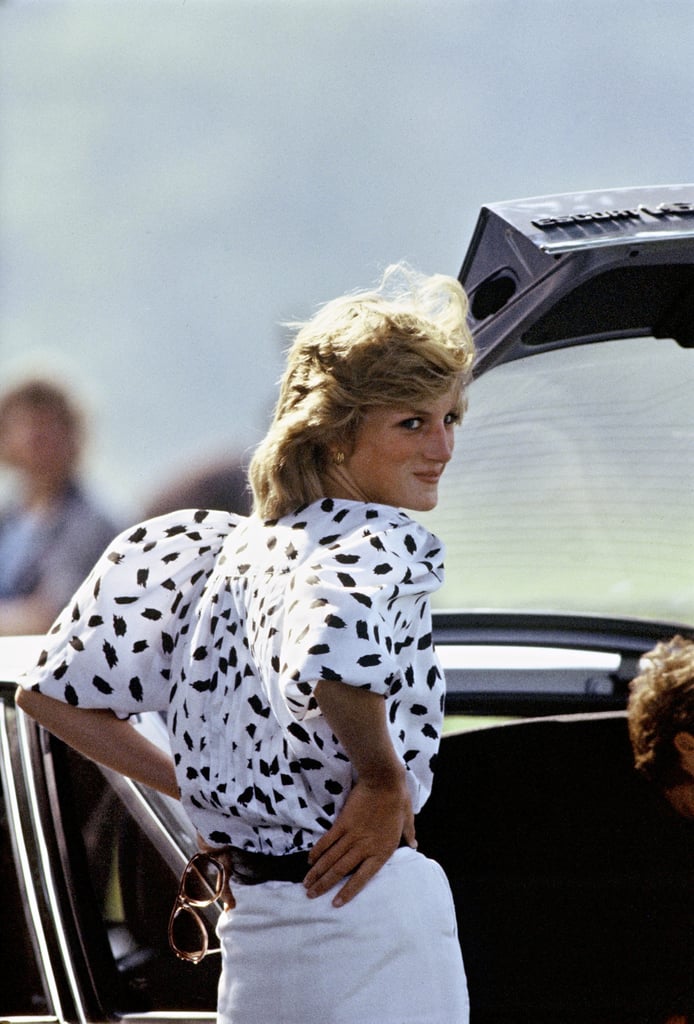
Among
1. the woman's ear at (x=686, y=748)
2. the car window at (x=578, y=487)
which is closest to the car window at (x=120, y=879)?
the car window at (x=578, y=487)

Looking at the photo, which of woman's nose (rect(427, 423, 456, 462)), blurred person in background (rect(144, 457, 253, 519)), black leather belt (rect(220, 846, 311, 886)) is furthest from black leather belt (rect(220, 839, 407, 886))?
blurred person in background (rect(144, 457, 253, 519))

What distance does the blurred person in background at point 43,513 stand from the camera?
7.45 feet

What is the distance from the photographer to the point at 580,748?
2395mm

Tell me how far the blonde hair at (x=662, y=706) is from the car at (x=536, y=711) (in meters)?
0.05

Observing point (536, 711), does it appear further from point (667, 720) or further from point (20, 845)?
point (20, 845)

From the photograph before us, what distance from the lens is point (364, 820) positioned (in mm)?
1036

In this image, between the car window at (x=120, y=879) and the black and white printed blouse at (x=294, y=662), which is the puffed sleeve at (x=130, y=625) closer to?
the black and white printed blouse at (x=294, y=662)

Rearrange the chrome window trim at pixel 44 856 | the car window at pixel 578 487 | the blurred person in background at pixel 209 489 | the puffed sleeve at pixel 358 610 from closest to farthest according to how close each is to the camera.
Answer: the puffed sleeve at pixel 358 610
the chrome window trim at pixel 44 856
the car window at pixel 578 487
the blurred person in background at pixel 209 489

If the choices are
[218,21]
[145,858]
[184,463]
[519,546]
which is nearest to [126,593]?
[145,858]

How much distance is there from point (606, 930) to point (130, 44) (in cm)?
199

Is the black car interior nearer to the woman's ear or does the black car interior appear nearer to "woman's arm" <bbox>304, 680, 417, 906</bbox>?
the woman's ear

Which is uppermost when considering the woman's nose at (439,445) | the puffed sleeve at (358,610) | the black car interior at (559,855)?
the woman's nose at (439,445)

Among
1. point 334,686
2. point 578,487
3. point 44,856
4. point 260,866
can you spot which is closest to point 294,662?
point 334,686

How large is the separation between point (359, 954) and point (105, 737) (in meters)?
0.42
